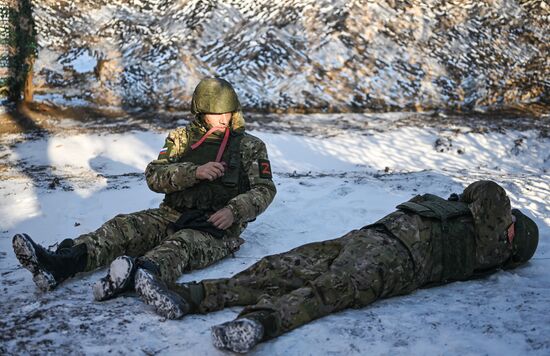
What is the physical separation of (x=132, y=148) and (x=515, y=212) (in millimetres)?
6873

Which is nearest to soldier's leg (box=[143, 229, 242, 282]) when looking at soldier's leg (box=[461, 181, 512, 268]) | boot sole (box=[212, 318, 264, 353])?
boot sole (box=[212, 318, 264, 353])

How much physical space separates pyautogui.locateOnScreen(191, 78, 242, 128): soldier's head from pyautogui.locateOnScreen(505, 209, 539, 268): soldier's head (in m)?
2.22

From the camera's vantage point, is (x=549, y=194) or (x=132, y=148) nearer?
(x=549, y=194)

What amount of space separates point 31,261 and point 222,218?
131cm

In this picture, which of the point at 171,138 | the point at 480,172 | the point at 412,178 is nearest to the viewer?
the point at 171,138

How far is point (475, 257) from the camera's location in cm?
397

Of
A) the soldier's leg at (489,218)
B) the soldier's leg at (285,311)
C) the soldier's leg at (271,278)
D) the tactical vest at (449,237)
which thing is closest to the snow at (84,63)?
the soldier's leg at (271,278)

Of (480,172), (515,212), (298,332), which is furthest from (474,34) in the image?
(298,332)

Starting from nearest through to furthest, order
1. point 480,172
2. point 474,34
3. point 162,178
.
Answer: point 162,178 < point 480,172 < point 474,34

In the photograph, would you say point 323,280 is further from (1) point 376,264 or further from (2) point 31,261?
(2) point 31,261

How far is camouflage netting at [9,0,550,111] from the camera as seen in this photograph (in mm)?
12250

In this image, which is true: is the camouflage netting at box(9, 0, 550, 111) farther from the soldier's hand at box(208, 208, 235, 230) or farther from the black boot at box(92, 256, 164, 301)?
the black boot at box(92, 256, 164, 301)

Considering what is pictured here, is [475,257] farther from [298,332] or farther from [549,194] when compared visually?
[549,194]

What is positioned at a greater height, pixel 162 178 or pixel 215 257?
pixel 162 178
